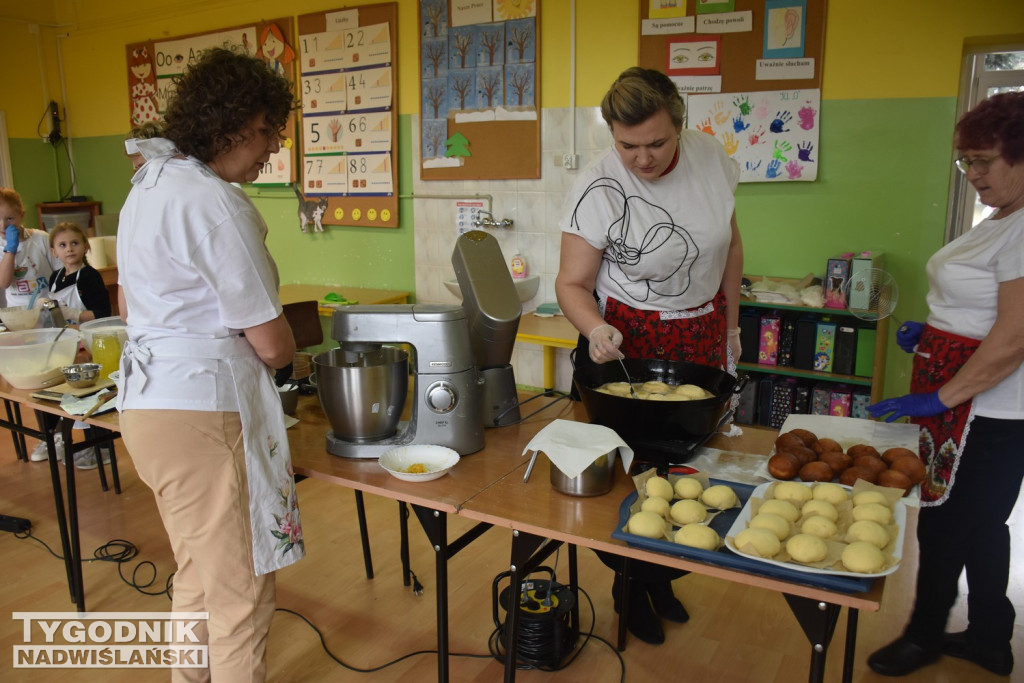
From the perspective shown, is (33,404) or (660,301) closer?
(660,301)

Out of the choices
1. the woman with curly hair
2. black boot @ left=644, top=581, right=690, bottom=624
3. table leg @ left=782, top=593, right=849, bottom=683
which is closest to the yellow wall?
black boot @ left=644, top=581, right=690, bottom=624

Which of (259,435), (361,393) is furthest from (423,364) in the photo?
(259,435)

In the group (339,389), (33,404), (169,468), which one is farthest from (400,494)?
(33,404)

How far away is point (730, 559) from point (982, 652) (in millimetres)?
1473

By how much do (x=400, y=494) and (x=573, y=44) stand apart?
3.25 metres

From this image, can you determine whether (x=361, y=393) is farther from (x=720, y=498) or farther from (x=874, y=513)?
(x=874, y=513)

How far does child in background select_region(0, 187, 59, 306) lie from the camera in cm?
384

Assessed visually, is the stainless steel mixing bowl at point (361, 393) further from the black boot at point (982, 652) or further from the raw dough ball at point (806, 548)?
the black boot at point (982, 652)

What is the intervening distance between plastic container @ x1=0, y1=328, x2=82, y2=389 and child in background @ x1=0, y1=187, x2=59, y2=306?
1.60m

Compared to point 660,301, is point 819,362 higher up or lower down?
lower down

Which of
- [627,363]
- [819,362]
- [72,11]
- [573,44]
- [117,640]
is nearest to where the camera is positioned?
[627,363]

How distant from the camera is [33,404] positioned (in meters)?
2.33

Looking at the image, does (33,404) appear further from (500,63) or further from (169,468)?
(500,63)

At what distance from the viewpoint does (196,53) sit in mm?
4723
